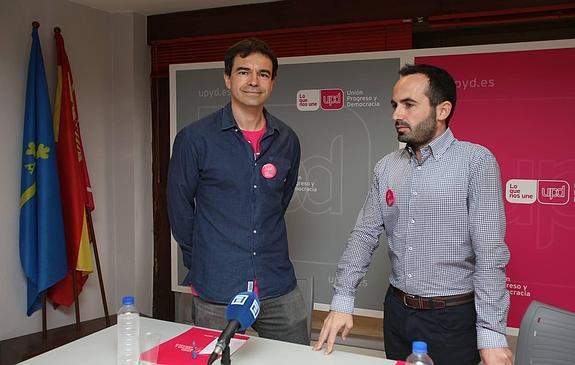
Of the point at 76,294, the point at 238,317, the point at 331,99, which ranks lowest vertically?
the point at 76,294

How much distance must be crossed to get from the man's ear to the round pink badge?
25.6 inches

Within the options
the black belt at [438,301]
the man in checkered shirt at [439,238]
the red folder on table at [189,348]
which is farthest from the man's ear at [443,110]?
the red folder on table at [189,348]

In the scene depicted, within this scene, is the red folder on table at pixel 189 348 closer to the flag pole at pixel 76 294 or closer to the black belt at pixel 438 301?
the black belt at pixel 438 301

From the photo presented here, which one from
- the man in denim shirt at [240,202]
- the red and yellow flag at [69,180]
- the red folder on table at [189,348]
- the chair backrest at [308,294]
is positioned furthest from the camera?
the red and yellow flag at [69,180]

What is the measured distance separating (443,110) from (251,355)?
1.05 metres

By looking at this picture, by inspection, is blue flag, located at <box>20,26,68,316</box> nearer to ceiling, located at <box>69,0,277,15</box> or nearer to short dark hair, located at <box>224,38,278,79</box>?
ceiling, located at <box>69,0,277,15</box>

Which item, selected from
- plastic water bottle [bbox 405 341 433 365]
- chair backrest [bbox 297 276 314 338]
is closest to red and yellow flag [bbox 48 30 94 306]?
chair backrest [bbox 297 276 314 338]

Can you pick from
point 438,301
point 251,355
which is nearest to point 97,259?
point 251,355

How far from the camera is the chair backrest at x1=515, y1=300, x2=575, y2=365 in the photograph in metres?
1.69

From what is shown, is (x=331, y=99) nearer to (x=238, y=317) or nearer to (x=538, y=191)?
(x=538, y=191)

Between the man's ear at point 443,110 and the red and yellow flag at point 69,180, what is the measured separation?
2.44 metres

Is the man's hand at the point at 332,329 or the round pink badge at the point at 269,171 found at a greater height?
the round pink badge at the point at 269,171

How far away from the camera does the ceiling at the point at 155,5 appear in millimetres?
3525

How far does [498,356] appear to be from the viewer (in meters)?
1.66
